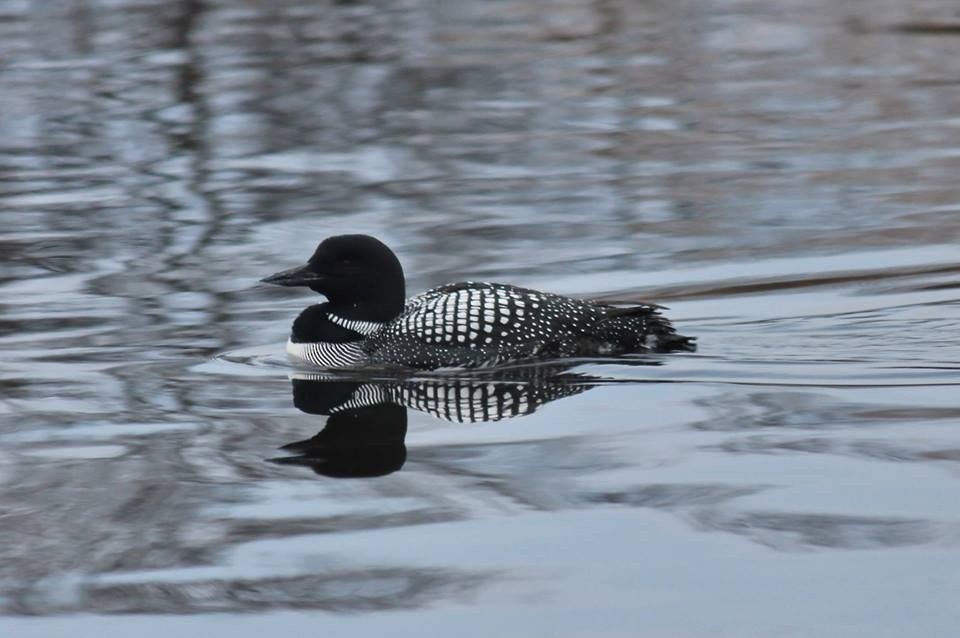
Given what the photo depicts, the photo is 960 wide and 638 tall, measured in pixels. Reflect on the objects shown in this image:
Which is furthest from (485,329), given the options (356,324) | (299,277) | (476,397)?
(299,277)

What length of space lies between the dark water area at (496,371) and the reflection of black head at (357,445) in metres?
0.02

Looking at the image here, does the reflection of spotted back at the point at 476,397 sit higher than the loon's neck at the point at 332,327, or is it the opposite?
the loon's neck at the point at 332,327

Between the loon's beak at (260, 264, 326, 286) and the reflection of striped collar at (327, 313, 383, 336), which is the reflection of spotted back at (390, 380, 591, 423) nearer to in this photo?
the reflection of striped collar at (327, 313, 383, 336)

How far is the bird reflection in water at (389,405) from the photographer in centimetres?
520

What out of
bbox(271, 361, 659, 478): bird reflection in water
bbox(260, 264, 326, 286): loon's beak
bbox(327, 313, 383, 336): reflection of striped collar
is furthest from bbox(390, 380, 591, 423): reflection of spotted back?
bbox(260, 264, 326, 286): loon's beak

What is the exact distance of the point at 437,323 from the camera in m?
6.35

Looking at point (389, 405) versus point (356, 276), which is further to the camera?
point (356, 276)

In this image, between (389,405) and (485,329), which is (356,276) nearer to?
(485,329)

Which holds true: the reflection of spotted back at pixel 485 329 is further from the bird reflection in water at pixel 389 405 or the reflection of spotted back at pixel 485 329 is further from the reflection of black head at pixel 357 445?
the reflection of black head at pixel 357 445

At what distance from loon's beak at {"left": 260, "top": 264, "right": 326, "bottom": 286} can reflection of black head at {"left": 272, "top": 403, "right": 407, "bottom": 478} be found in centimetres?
81

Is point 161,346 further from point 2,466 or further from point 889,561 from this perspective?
point 889,561

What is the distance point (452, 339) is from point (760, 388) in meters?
1.15

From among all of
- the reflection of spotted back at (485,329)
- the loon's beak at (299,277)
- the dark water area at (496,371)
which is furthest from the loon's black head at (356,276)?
the dark water area at (496,371)

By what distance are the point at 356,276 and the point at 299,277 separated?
216mm
